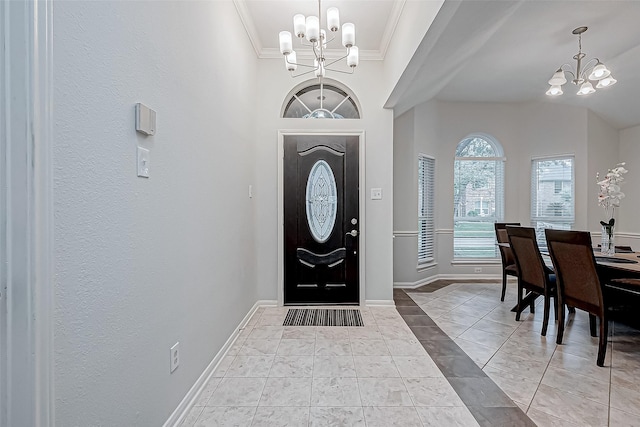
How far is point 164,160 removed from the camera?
4.99ft

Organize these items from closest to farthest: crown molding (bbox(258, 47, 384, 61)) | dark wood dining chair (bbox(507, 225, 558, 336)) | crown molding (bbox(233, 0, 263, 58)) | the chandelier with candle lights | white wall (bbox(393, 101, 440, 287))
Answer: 1. crown molding (bbox(233, 0, 263, 58))
2. dark wood dining chair (bbox(507, 225, 558, 336))
3. the chandelier with candle lights
4. crown molding (bbox(258, 47, 384, 61))
5. white wall (bbox(393, 101, 440, 287))

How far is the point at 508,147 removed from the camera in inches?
213

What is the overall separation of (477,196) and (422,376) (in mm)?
4109

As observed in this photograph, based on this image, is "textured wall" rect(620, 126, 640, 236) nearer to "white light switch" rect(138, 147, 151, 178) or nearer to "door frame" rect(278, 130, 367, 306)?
"door frame" rect(278, 130, 367, 306)

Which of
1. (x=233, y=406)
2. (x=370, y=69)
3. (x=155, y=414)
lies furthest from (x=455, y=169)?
(x=155, y=414)

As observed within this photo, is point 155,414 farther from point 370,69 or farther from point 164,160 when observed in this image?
point 370,69

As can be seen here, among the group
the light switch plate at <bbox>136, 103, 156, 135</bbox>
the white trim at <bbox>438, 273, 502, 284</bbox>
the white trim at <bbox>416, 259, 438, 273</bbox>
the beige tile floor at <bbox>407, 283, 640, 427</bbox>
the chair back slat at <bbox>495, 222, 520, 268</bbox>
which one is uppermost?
the light switch plate at <bbox>136, 103, 156, 135</bbox>

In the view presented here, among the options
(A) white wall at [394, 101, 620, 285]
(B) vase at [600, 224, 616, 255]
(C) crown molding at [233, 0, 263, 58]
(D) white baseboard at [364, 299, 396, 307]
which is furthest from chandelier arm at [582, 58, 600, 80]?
(C) crown molding at [233, 0, 263, 58]

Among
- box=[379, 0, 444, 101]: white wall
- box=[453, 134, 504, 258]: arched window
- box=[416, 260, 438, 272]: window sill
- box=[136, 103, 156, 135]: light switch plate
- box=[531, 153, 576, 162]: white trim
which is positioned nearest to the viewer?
box=[136, 103, 156, 135]: light switch plate

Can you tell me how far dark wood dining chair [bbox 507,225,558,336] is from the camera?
9.57 feet

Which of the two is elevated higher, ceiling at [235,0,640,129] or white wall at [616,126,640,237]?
ceiling at [235,0,640,129]

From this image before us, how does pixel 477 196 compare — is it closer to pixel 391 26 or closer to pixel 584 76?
pixel 584 76

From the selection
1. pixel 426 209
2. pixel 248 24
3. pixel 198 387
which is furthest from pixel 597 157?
pixel 198 387

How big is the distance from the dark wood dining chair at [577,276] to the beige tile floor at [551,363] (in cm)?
19
